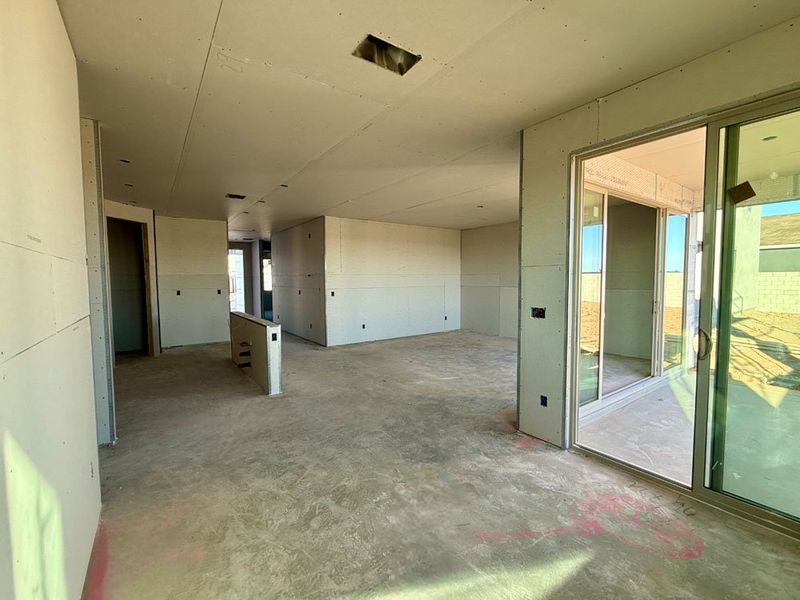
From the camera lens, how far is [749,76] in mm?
1972

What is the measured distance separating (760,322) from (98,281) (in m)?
4.75

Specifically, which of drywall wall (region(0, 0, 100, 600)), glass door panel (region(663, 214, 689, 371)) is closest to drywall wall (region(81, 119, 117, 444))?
drywall wall (region(0, 0, 100, 600))

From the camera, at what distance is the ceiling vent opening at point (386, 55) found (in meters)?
2.05

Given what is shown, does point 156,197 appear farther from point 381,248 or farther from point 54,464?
point 54,464

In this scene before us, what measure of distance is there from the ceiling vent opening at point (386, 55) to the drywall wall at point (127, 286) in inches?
260

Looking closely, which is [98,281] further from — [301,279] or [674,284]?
[674,284]

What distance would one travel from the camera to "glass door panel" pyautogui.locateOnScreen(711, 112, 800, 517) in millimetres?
2025

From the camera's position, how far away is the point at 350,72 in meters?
2.29

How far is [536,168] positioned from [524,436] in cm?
230

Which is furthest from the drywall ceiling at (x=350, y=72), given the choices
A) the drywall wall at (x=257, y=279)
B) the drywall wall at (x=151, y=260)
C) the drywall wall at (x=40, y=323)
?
the drywall wall at (x=257, y=279)

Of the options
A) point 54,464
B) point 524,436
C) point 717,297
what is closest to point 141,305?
point 54,464

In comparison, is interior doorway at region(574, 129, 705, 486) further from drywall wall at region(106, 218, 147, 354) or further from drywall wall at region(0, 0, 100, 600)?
drywall wall at region(106, 218, 147, 354)

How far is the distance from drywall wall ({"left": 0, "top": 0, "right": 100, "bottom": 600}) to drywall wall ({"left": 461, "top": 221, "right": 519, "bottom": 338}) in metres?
7.66

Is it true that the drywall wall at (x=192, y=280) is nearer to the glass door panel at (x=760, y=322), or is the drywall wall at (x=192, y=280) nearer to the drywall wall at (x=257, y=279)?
the drywall wall at (x=257, y=279)
